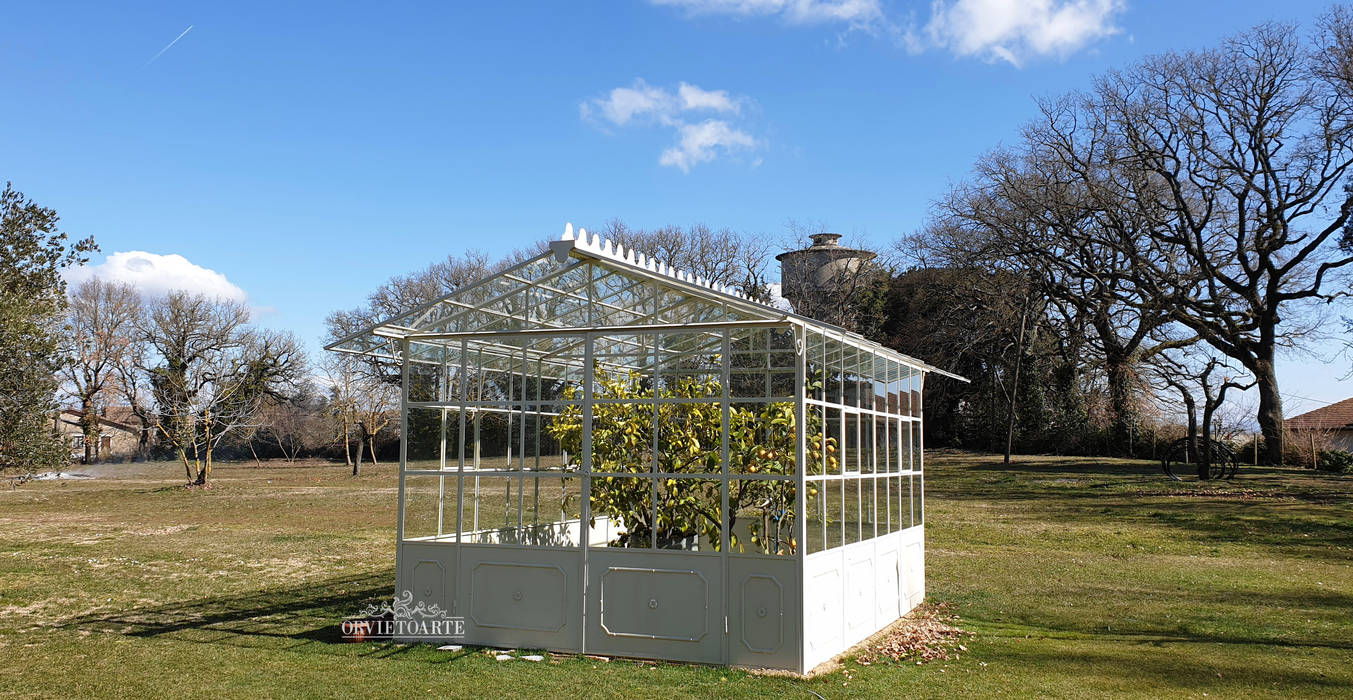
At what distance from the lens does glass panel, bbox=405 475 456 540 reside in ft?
30.7

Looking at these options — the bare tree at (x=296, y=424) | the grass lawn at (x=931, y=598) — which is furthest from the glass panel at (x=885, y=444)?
the bare tree at (x=296, y=424)

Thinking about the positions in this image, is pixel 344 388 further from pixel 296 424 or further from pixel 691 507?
pixel 691 507

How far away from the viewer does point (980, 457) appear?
110 feet

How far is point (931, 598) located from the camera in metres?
12.1

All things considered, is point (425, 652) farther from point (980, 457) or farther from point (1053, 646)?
point (980, 457)

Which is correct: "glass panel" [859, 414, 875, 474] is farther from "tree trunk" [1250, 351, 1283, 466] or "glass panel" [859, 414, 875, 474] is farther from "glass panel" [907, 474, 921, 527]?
"tree trunk" [1250, 351, 1283, 466]

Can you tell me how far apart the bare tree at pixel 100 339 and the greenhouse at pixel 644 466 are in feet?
133

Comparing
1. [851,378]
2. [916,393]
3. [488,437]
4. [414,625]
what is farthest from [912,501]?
[414,625]

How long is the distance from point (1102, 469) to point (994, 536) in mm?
12499

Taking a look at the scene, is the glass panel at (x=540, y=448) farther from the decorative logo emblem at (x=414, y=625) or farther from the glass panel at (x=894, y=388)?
the glass panel at (x=894, y=388)

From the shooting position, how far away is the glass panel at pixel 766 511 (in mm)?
8766

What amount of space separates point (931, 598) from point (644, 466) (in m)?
5.30

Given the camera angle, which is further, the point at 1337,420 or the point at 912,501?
the point at 1337,420

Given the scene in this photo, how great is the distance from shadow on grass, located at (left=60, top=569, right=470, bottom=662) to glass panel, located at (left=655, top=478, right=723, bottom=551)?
2.48m
